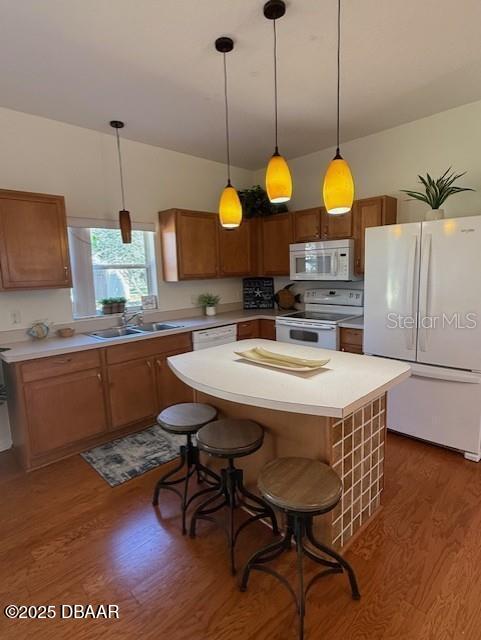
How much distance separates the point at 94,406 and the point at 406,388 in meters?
2.61

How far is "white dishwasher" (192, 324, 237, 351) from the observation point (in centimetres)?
358

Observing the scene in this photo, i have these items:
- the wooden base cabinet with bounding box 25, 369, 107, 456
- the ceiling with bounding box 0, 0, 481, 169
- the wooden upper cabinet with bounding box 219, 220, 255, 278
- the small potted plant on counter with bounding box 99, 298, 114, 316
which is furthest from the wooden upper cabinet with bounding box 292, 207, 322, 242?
the wooden base cabinet with bounding box 25, 369, 107, 456

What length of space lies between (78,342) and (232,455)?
1.84m

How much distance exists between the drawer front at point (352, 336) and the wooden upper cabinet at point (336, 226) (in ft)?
3.32

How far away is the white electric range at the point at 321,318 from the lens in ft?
11.6

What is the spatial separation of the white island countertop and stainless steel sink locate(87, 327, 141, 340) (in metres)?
1.36

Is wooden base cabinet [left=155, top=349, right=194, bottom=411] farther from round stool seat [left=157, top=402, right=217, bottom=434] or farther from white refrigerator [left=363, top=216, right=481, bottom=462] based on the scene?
white refrigerator [left=363, top=216, right=481, bottom=462]

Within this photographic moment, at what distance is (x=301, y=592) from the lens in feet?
4.63

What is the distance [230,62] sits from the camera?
2.28 metres

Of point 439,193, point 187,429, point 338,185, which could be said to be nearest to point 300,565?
point 187,429

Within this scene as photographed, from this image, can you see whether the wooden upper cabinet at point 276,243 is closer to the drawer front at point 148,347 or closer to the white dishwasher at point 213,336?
the white dishwasher at point 213,336

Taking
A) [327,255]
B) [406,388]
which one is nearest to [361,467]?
[406,388]

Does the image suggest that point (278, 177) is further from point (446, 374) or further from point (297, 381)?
point (446, 374)

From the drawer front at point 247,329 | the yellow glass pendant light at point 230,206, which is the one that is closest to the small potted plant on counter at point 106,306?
the drawer front at point 247,329
